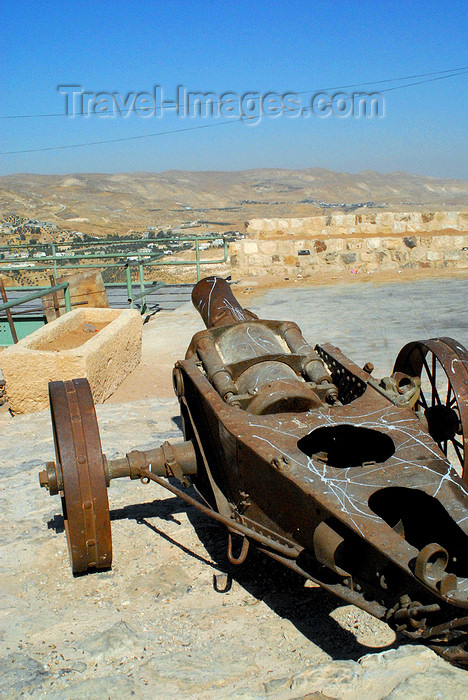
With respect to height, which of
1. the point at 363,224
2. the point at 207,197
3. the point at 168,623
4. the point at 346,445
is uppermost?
the point at 207,197

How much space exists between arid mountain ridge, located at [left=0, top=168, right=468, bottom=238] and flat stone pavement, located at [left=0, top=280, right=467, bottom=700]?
3397 centimetres

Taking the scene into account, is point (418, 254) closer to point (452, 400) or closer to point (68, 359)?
point (68, 359)

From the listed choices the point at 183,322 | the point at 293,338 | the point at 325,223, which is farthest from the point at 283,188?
the point at 293,338

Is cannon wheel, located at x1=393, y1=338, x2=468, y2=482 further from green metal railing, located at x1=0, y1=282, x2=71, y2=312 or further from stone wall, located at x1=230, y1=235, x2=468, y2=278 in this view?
stone wall, located at x1=230, y1=235, x2=468, y2=278

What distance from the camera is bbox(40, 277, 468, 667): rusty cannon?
2180 millimetres

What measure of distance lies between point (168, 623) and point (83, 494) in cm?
71

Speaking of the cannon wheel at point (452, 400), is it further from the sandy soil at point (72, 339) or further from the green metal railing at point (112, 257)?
the green metal railing at point (112, 257)

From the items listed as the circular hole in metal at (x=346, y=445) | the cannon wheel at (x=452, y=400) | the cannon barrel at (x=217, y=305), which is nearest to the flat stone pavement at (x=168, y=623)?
the circular hole in metal at (x=346, y=445)

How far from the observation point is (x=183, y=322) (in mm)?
10312

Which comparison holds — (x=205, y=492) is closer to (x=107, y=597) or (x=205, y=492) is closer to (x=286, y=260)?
(x=107, y=597)

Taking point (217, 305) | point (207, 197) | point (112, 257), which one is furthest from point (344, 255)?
point (207, 197)

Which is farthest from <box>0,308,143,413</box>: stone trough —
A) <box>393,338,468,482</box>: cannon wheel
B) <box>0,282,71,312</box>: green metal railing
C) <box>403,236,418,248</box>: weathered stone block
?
<box>403,236,418,248</box>: weathered stone block

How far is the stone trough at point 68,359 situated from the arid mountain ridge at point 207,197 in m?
30.0

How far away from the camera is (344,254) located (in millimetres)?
14352
